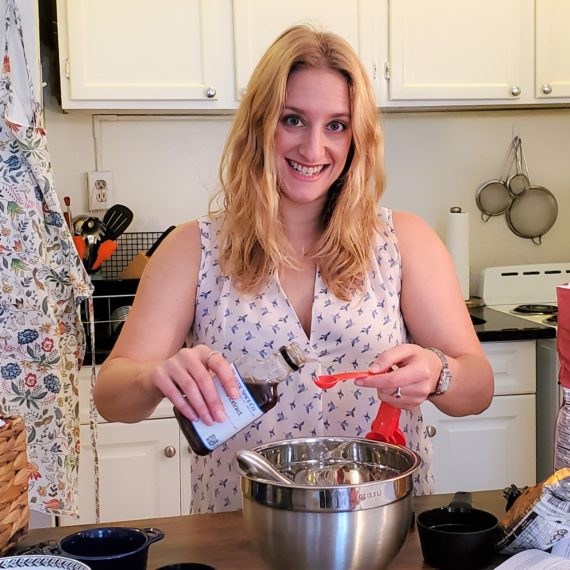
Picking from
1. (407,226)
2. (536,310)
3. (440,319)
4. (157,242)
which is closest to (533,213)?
(536,310)

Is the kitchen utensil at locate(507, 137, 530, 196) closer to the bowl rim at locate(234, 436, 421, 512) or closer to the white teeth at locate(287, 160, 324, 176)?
the white teeth at locate(287, 160, 324, 176)

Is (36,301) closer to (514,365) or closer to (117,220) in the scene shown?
(117,220)

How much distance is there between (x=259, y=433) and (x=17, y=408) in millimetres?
842

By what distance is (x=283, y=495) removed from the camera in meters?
0.89

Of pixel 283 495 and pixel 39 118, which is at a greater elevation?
pixel 39 118

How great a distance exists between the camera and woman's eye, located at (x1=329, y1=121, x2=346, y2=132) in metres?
1.44

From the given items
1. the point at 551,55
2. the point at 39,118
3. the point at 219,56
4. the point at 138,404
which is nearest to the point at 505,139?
the point at 551,55

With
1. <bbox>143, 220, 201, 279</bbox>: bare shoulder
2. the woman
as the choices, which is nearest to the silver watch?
the woman

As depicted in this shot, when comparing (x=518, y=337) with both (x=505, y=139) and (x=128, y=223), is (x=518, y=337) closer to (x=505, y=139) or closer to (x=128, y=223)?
(x=505, y=139)

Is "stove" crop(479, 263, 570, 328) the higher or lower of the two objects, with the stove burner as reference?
higher

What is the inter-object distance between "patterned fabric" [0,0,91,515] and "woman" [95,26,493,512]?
2.10ft

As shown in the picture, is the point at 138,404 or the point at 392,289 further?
the point at 392,289

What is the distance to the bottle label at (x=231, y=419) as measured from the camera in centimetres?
98

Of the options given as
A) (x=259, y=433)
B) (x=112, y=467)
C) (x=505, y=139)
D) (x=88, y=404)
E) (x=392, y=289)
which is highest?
(x=505, y=139)
